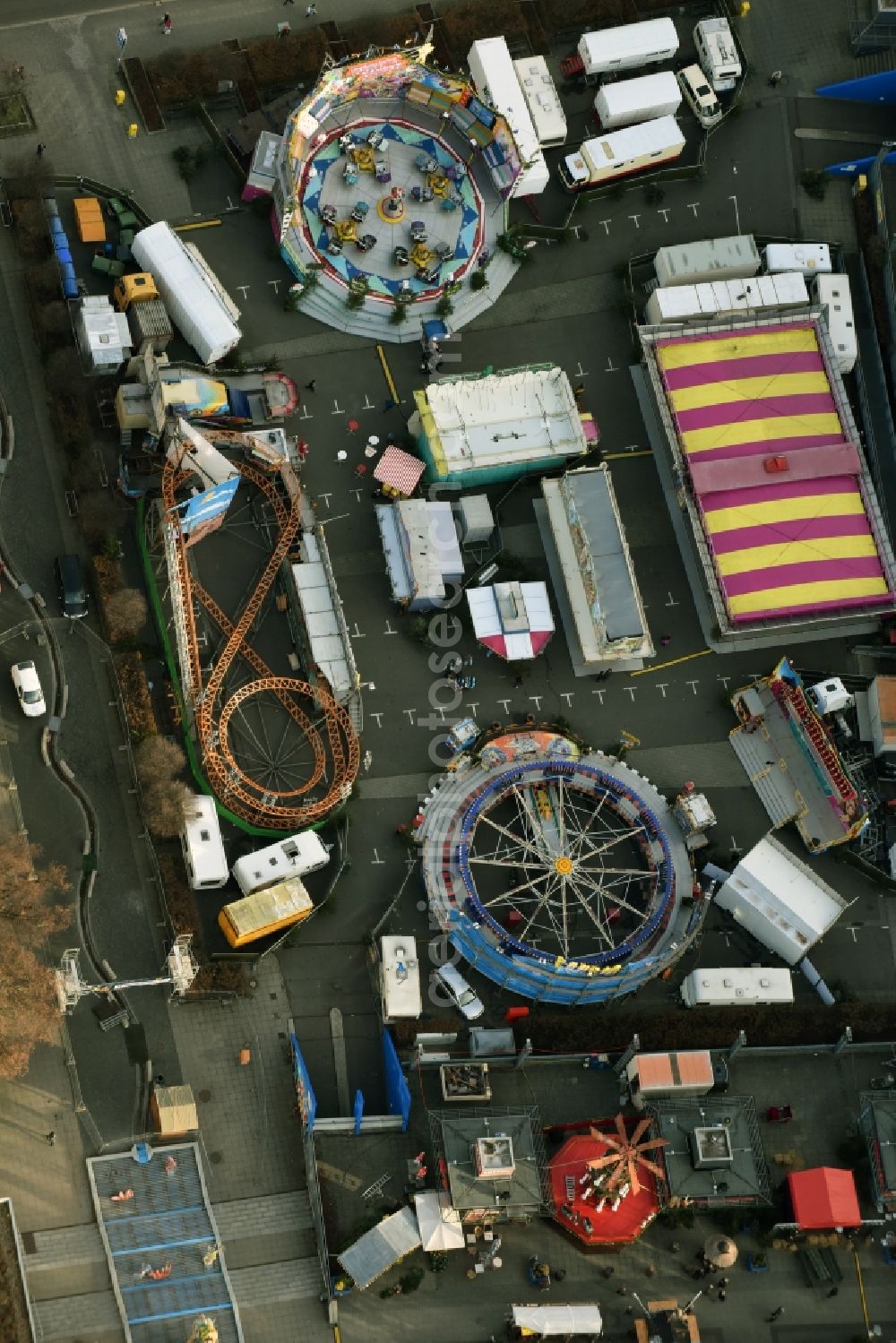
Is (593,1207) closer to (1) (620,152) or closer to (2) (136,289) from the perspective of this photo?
(2) (136,289)

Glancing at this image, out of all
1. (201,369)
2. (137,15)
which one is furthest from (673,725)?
(137,15)

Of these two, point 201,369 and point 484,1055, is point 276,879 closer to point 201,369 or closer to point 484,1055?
point 484,1055

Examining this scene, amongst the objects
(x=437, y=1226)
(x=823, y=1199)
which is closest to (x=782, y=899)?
(x=823, y=1199)

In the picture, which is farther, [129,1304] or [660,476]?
[660,476]

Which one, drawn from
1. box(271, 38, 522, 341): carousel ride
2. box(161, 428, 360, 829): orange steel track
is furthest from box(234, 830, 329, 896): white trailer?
box(271, 38, 522, 341): carousel ride

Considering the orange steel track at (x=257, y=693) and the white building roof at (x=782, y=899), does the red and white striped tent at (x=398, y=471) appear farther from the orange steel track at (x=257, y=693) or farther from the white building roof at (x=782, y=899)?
the white building roof at (x=782, y=899)

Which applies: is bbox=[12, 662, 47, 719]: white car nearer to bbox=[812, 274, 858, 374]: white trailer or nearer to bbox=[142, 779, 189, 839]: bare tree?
bbox=[142, 779, 189, 839]: bare tree
